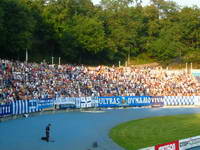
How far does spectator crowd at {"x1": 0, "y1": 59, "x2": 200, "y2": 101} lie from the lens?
42156 mm

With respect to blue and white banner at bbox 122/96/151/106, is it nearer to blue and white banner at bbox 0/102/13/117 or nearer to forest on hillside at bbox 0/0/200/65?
blue and white banner at bbox 0/102/13/117

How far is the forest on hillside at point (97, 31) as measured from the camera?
68.1 meters

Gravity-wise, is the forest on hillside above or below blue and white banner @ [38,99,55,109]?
above

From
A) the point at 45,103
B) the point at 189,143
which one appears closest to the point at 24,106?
the point at 45,103

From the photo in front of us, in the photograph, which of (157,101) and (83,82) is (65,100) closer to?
(83,82)

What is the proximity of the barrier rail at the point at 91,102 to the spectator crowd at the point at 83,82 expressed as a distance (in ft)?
3.54

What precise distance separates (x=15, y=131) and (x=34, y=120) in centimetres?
667

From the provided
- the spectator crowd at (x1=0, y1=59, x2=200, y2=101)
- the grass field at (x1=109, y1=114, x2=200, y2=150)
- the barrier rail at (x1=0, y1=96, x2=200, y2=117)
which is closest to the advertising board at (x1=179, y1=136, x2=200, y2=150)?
the grass field at (x1=109, y1=114, x2=200, y2=150)

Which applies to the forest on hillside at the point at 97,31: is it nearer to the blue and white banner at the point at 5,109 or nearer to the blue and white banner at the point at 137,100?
the blue and white banner at the point at 137,100

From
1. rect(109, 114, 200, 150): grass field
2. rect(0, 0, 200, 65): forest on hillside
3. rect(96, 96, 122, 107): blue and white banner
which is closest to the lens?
rect(109, 114, 200, 150): grass field

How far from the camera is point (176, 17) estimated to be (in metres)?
107

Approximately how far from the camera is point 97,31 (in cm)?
8612

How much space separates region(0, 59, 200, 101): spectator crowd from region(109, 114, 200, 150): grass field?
1187 centimetres

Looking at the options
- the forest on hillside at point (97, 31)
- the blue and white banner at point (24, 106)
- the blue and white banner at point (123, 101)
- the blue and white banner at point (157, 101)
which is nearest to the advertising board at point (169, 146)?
the blue and white banner at point (24, 106)
